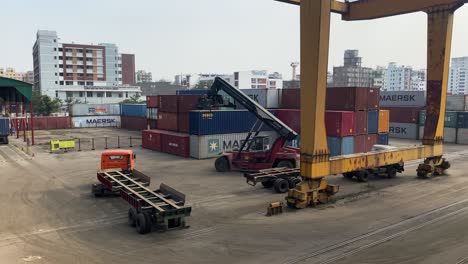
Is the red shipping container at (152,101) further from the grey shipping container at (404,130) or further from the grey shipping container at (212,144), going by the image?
the grey shipping container at (404,130)

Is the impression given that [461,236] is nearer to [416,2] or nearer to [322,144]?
[322,144]

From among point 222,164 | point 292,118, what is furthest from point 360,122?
point 222,164

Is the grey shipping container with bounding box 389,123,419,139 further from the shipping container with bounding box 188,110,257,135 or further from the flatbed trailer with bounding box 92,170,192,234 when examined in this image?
the flatbed trailer with bounding box 92,170,192,234

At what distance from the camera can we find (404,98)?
51.5 metres

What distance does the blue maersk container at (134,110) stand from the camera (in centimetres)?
6084

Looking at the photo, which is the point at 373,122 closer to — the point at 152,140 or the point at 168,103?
the point at 168,103

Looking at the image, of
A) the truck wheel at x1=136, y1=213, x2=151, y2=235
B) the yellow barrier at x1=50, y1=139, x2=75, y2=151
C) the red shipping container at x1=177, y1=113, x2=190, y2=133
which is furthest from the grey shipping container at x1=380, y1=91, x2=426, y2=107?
the truck wheel at x1=136, y1=213, x2=151, y2=235

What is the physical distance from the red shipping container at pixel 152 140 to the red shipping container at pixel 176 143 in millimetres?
673

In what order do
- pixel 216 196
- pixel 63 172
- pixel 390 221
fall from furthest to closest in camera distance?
pixel 63 172 < pixel 216 196 < pixel 390 221

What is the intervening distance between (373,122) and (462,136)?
1926 cm

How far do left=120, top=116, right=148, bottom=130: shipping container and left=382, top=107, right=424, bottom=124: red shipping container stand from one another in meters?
37.2

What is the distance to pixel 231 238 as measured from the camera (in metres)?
13.3

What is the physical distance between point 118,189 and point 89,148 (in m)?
24.0

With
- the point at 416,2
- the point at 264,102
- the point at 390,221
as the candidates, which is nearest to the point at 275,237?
the point at 390,221
